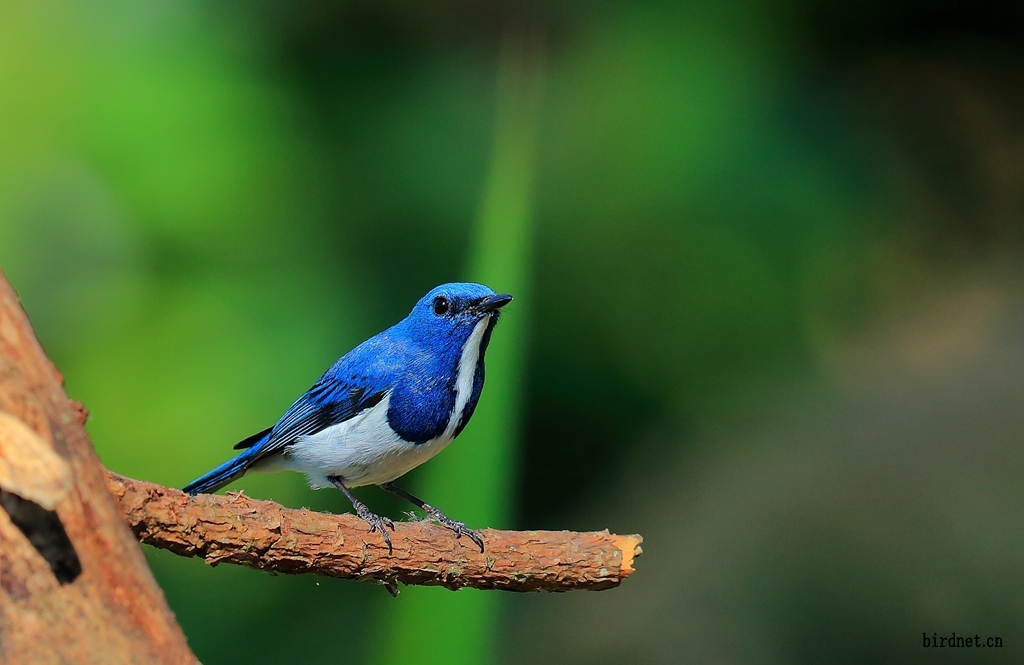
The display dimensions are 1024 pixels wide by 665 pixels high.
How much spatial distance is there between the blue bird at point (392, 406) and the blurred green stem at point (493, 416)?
0.63 metres

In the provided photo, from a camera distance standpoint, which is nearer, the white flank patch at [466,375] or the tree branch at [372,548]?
the tree branch at [372,548]

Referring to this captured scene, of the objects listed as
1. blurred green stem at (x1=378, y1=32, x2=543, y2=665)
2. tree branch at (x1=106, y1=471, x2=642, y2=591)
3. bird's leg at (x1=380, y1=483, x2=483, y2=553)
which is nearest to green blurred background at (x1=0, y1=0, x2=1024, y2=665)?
blurred green stem at (x1=378, y1=32, x2=543, y2=665)

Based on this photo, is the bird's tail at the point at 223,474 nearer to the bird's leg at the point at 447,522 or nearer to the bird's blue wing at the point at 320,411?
the bird's blue wing at the point at 320,411

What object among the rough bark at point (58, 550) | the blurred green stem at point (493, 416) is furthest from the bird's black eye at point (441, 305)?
the rough bark at point (58, 550)

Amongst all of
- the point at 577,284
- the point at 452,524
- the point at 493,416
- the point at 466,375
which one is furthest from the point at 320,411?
the point at 577,284

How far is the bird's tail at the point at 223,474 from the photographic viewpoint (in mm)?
2010

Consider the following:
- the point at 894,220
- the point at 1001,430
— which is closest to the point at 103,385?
the point at 894,220

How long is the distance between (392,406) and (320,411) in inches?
8.0

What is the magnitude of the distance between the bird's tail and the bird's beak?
613 mm

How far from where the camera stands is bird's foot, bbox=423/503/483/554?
165 centimetres

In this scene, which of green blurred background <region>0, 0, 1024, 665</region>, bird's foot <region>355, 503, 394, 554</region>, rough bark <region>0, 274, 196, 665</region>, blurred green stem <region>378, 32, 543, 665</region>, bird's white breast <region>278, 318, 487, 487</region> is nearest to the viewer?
rough bark <region>0, 274, 196, 665</region>

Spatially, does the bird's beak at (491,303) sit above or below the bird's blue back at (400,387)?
above

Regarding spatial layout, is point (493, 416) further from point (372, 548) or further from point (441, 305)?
point (372, 548)

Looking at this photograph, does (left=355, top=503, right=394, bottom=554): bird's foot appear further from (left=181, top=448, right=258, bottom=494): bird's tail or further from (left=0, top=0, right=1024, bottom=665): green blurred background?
(left=0, top=0, right=1024, bottom=665): green blurred background
